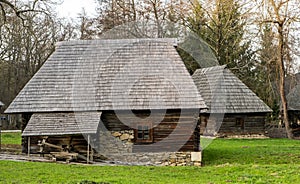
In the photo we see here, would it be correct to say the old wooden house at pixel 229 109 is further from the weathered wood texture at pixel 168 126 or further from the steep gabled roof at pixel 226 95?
the weathered wood texture at pixel 168 126

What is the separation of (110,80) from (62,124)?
2.93 meters

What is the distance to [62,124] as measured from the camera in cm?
1511

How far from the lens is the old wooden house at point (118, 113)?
15625 mm

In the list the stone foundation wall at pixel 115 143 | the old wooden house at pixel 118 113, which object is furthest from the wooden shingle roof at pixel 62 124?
the stone foundation wall at pixel 115 143

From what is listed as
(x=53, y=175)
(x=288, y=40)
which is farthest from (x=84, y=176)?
(x=288, y=40)

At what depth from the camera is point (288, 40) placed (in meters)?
24.0

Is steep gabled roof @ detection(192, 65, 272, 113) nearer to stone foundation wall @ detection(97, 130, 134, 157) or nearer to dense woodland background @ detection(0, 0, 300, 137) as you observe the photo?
dense woodland background @ detection(0, 0, 300, 137)

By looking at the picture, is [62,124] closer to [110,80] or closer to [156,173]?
[110,80]

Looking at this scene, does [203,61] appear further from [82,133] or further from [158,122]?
[82,133]

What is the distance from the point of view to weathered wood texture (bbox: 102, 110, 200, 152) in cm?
1574

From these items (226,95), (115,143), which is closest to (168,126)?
(115,143)

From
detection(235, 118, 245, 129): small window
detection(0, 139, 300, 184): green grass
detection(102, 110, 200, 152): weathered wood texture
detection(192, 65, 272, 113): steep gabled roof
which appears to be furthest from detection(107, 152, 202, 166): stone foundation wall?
detection(235, 118, 245, 129): small window

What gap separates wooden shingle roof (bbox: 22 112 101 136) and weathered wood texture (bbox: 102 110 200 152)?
77cm

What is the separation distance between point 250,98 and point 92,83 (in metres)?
11.9
